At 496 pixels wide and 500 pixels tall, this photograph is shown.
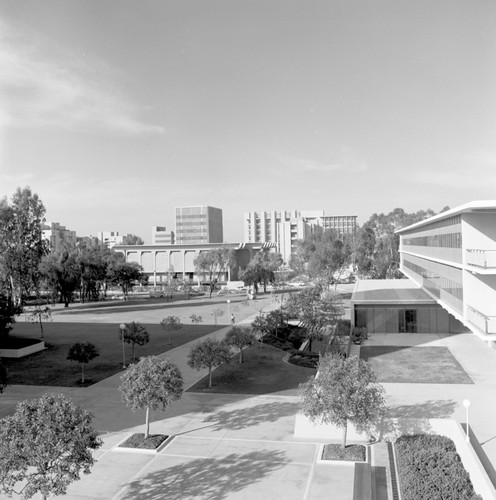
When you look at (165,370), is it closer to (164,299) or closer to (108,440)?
(108,440)

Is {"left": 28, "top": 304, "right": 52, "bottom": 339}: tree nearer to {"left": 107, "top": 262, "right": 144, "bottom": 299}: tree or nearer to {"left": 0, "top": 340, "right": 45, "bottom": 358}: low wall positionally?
{"left": 0, "top": 340, "right": 45, "bottom": 358}: low wall

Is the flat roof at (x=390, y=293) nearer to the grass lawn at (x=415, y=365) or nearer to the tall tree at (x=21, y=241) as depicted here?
the grass lawn at (x=415, y=365)

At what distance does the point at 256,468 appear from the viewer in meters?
15.3

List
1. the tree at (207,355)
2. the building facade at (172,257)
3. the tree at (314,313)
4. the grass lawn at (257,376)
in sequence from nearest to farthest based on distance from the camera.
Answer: the tree at (207,355), the grass lawn at (257,376), the tree at (314,313), the building facade at (172,257)

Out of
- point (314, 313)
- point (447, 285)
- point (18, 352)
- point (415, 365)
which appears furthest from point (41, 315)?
point (447, 285)

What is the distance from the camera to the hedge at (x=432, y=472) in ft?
40.1

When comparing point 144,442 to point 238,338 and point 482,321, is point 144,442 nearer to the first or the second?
point 238,338

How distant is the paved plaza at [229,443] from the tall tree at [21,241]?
28.1 metres

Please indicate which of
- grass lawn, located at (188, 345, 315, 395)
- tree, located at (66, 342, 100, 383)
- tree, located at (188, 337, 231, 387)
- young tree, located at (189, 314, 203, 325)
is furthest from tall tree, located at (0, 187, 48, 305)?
tree, located at (188, 337, 231, 387)

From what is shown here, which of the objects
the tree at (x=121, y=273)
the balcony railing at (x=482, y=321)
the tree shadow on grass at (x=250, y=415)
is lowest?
the tree shadow on grass at (x=250, y=415)

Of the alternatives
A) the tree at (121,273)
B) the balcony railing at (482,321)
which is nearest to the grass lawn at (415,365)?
the balcony railing at (482,321)

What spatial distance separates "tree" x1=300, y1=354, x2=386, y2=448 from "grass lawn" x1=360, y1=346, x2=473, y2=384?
1012 centimetres

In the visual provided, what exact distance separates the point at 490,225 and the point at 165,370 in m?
16.3

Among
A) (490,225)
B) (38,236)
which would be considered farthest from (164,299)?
(490,225)
